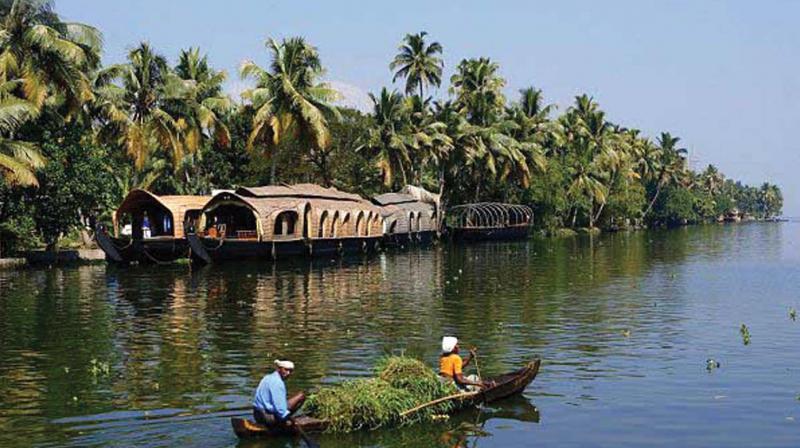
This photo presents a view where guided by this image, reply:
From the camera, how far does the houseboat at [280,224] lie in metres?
44.4

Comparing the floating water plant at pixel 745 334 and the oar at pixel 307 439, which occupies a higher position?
the floating water plant at pixel 745 334

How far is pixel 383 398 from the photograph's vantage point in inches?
554

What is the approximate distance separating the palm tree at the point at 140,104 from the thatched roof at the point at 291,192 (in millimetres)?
6024

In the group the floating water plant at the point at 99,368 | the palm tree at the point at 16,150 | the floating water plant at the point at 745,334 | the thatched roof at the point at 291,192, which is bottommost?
the floating water plant at the point at 99,368

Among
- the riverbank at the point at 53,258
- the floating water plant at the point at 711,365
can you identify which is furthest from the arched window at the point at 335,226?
the floating water plant at the point at 711,365

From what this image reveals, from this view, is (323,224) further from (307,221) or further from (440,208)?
(440,208)

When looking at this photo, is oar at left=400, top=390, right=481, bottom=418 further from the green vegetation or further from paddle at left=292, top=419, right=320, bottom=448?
the green vegetation

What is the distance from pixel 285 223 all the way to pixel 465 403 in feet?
116

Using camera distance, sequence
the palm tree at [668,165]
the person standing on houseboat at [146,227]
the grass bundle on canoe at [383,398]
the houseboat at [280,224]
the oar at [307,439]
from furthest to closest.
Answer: the palm tree at [668,165], the person standing on houseboat at [146,227], the houseboat at [280,224], the grass bundle on canoe at [383,398], the oar at [307,439]

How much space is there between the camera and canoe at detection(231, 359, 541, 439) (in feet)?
43.4

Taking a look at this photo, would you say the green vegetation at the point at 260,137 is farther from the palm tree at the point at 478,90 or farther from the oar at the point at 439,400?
the oar at the point at 439,400

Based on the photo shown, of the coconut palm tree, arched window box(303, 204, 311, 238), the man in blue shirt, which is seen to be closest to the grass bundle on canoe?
the man in blue shirt

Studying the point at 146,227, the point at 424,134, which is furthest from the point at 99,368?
the point at 424,134

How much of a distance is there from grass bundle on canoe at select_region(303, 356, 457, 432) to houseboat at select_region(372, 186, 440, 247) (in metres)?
44.4
